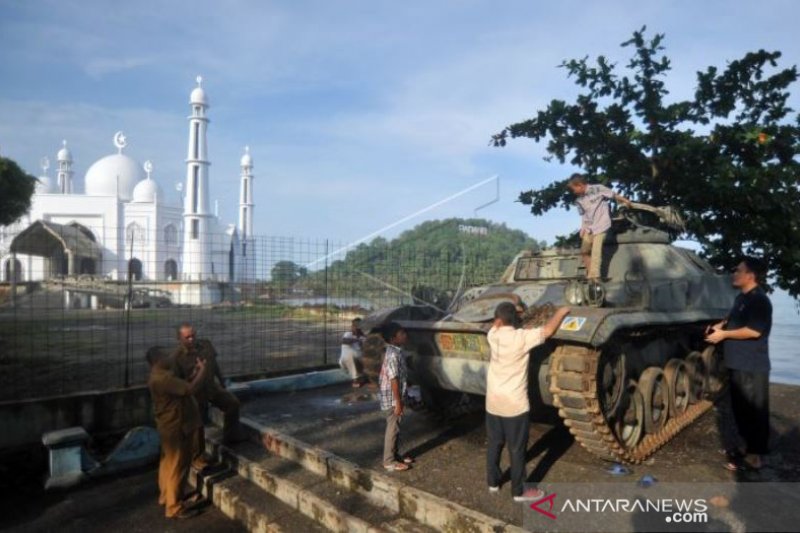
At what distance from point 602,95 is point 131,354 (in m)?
10.6

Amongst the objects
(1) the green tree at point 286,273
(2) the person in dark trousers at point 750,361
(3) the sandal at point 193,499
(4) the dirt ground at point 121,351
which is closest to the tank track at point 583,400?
(2) the person in dark trousers at point 750,361

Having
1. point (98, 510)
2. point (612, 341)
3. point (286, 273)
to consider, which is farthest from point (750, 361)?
point (286, 273)

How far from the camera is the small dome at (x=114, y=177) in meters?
50.2

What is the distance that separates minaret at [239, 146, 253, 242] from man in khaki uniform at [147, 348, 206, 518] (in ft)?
175

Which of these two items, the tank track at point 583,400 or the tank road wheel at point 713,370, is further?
the tank road wheel at point 713,370

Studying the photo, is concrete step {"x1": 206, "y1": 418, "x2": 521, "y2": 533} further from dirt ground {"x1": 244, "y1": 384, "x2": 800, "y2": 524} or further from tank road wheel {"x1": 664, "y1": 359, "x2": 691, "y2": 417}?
tank road wheel {"x1": 664, "y1": 359, "x2": 691, "y2": 417}

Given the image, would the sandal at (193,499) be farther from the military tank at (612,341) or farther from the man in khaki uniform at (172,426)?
the military tank at (612,341)

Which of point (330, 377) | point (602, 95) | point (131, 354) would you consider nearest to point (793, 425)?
point (602, 95)

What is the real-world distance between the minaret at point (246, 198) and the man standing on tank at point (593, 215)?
53.1 meters

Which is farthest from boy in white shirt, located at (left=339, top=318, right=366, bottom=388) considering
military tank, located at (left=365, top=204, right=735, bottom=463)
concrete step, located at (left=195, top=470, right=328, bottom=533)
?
concrete step, located at (left=195, top=470, right=328, bottom=533)

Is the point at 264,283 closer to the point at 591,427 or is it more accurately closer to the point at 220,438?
the point at 220,438

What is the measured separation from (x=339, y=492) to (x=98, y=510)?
2.33m

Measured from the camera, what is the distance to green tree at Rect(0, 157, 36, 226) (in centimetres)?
1706

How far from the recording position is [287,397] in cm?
863
